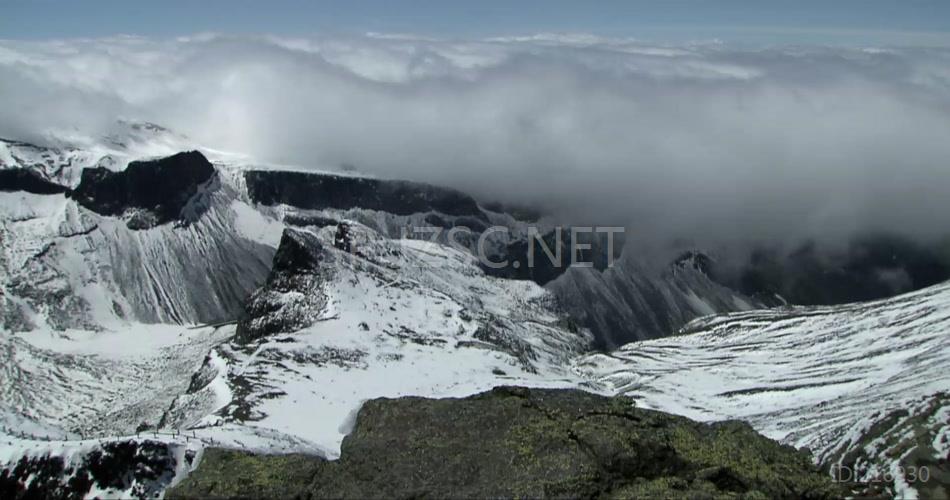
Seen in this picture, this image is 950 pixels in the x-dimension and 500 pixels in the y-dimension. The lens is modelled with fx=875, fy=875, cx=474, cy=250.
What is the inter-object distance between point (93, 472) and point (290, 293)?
418ft

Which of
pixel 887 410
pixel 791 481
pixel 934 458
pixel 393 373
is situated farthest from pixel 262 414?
pixel 791 481

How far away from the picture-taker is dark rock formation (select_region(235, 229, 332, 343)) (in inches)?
5896

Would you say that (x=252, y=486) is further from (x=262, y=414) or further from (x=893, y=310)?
(x=893, y=310)

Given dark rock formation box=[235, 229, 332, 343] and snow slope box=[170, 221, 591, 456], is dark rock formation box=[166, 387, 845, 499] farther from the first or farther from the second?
dark rock formation box=[235, 229, 332, 343]

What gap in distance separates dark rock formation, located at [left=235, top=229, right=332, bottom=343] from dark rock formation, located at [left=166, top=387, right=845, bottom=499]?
122 meters

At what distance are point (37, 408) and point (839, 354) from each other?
15124 centimetres

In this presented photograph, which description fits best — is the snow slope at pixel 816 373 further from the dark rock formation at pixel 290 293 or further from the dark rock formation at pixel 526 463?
the dark rock formation at pixel 290 293

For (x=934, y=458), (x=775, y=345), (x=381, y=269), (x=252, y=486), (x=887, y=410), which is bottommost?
(x=775, y=345)

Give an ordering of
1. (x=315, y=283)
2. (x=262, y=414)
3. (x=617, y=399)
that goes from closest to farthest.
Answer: (x=617, y=399) < (x=262, y=414) < (x=315, y=283)

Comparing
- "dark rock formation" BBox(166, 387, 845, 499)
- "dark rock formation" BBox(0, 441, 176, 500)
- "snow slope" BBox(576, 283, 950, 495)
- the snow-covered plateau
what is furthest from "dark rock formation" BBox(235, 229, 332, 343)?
"dark rock formation" BBox(166, 387, 845, 499)

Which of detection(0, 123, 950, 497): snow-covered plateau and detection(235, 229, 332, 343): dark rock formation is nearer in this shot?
detection(0, 123, 950, 497): snow-covered plateau

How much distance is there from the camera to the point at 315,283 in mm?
158750

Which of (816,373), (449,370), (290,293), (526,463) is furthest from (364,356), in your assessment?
(526,463)

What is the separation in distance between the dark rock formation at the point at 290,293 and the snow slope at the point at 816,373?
2028 inches
